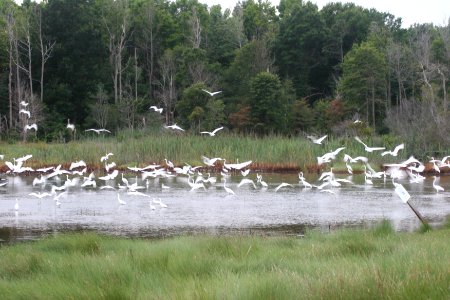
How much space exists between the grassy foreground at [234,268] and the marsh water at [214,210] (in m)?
3.88

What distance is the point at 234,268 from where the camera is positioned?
7.53m

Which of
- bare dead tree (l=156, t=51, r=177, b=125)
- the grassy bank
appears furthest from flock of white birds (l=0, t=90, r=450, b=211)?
bare dead tree (l=156, t=51, r=177, b=125)

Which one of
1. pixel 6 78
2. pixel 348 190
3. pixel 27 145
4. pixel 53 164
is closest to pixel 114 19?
pixel 6 78

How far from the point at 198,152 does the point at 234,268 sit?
24931mm

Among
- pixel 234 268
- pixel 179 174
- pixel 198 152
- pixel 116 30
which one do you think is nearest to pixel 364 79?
pixel 116 30

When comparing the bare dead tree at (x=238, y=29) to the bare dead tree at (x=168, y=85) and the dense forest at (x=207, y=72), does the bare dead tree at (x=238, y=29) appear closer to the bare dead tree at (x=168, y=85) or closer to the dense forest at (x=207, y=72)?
the dense forest at (x=207, y=72)

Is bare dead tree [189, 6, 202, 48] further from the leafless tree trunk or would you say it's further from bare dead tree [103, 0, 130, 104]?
the leafless tree trunk

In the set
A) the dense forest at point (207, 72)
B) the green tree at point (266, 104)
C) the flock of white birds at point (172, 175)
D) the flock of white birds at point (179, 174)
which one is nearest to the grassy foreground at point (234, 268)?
the flock of white birds at point (172, 175)

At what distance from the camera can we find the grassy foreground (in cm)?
539

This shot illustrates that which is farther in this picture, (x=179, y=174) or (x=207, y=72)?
(x=207, y=72)

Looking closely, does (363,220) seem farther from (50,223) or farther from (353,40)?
(353,40)

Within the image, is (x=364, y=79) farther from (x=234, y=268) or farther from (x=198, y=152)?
(x=234, y=268)

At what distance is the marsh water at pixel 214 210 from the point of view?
14.3 meters

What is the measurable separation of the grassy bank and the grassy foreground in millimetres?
20044
